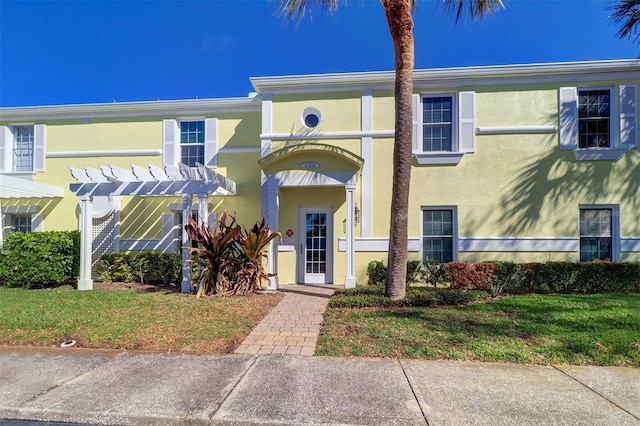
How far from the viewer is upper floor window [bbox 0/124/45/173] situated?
37.5 feet

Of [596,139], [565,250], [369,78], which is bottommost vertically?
[565,250]

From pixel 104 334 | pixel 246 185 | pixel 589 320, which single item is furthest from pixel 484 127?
pixel 104 334

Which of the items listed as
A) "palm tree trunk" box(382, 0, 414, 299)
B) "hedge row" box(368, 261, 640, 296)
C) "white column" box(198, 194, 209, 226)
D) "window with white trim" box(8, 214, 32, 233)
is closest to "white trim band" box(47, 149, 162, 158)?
"window with white trim" box(8, 214, 32, 233)

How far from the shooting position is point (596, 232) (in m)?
9.43

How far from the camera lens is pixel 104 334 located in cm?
515

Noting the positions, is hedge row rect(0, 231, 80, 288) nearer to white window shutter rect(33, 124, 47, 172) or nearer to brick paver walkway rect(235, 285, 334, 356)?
white window shutter rect(33, 124, 47, 172)

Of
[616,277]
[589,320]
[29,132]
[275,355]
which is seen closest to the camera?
[275,355]

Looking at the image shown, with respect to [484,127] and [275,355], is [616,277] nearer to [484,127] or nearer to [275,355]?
[484,127]

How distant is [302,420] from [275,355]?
5.11 ft

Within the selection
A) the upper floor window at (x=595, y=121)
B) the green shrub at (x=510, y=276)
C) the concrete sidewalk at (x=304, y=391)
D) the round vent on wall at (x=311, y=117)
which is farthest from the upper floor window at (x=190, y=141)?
the upper floor window at (x=595, y=121)

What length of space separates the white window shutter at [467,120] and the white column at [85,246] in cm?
1091

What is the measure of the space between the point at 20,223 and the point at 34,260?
139 inches

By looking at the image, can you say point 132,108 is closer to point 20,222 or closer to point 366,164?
point 20,222

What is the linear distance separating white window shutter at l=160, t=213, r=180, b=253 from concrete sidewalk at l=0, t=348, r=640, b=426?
6.37 meters
